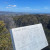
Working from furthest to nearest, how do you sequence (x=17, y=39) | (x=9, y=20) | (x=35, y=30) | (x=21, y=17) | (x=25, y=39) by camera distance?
(x=21, y=17) → (x=9, y=20) → (x=35, y=30) → (x=25, y=39) → (x=17, y=39)

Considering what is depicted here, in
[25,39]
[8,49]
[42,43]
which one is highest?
[25,39]

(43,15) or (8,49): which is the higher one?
(43,15)

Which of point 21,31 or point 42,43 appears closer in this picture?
point 21,31

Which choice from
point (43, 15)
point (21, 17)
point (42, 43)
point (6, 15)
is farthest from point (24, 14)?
point (42, 43)

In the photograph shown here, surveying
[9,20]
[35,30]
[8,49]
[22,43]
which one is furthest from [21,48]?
[9,20]

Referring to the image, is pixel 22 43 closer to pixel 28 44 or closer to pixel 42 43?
pixel 28 44

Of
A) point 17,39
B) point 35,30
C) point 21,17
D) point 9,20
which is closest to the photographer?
point 17,39
